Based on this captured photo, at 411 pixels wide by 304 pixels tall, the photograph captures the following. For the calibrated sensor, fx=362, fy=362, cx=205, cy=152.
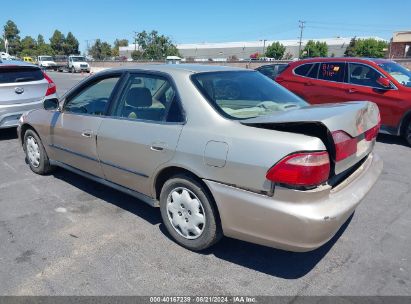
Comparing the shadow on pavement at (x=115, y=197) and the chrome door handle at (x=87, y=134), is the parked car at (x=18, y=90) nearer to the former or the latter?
the shadow on pavement at (x=115, y=197)

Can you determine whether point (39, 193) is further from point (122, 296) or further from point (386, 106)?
point (386, 106)

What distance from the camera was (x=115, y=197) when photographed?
4.47 metres

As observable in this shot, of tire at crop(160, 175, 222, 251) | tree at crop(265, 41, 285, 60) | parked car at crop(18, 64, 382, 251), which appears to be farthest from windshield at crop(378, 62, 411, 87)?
tree at crop(265, 41, 285, 60)

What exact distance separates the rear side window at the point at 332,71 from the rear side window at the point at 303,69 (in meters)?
0.31

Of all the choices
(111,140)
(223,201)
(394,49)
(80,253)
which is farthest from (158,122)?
(394,49)

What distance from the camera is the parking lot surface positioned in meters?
2.76

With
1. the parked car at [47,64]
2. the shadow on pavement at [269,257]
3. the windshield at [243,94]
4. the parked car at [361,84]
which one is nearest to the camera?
the shadow on pavement at [269,257]

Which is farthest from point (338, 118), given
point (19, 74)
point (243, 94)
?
point (19, 74)

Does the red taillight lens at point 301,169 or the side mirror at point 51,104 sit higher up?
the side mirror at point 51,104

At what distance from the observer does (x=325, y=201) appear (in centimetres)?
259

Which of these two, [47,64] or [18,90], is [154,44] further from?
[18,90]

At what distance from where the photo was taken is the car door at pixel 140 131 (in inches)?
127

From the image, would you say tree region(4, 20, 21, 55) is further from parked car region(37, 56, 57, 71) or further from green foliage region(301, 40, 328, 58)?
green foliage region(301, 40, 328, 58)

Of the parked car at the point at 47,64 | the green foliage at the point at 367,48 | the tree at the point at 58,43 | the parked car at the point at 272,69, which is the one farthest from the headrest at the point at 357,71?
the tree at the point at 58,43
